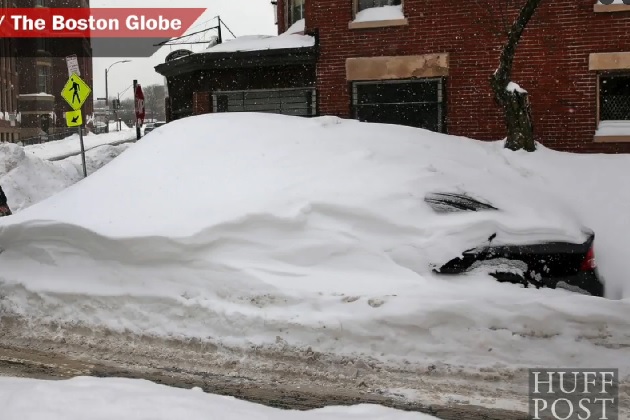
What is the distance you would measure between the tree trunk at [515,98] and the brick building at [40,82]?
42673mm

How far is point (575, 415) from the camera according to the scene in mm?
4391

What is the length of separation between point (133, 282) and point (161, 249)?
0.45 meters

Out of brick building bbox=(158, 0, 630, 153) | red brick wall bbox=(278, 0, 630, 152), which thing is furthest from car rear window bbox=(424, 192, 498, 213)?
red brick wall bbox=(278, 0, 630, 152)

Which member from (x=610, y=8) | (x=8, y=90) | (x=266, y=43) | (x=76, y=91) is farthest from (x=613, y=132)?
(x=8, y=90)

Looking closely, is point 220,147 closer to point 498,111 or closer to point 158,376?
point 158,376

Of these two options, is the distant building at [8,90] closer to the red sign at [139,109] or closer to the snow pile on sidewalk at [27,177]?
the snow pile on sidewalk at [27,177]

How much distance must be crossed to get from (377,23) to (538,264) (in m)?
8.89

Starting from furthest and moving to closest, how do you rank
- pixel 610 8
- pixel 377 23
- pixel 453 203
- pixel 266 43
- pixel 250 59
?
1. pixel 266 43
2. pixel 250 59
3. pixel 377 23
4. pixel 610 8
5. pixel 453 203

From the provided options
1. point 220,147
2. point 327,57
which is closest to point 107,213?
point 220,147

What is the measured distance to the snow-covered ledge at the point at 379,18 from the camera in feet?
42.6

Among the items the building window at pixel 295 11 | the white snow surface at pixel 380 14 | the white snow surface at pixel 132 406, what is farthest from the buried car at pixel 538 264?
the building window at pixel 295 11

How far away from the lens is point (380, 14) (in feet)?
43.4

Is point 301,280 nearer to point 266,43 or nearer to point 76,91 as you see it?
point 266,43

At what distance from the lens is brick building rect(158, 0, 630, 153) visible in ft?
39.7
